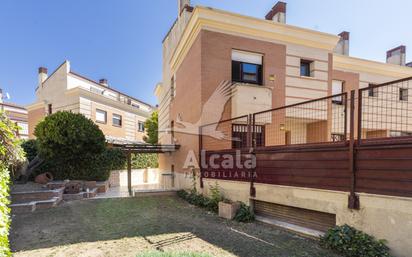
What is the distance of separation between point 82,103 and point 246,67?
1463cm

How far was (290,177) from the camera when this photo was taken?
538 cm

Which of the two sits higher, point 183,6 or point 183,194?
point 183,6

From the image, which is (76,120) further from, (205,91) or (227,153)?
(227,153)

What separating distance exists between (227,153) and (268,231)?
112 inches

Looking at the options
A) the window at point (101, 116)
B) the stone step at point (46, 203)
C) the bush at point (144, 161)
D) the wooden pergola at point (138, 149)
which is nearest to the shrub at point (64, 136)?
the wooden pergola at point (138, 149)

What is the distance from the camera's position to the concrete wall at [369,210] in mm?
3483

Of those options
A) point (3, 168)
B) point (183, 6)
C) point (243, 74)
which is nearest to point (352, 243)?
point (3, 168)

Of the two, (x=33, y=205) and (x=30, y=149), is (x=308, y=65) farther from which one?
(x=30, y=149)

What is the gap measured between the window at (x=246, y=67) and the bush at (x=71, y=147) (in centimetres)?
735

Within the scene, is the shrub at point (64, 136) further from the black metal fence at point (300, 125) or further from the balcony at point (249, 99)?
the balcony at point (249, 99)

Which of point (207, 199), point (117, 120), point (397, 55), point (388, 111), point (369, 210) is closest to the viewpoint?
point (369, 210)

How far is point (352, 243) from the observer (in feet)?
12.9

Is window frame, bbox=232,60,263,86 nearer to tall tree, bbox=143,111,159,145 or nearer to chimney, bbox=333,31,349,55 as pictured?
chimney, bbox=333,31,349,55

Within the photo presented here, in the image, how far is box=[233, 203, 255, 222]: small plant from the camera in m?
6.04
